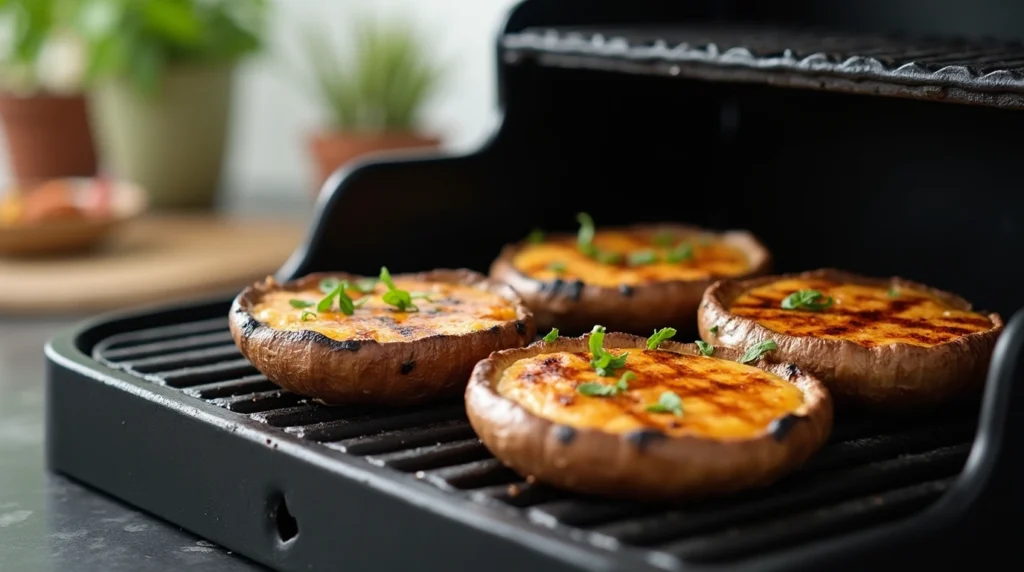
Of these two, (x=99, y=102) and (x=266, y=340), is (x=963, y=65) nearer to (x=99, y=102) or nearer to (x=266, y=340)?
(x=266, y=340)

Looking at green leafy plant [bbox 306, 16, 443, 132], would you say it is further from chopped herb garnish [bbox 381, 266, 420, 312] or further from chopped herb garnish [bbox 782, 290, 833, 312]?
chopped herb garnish [bbox 782, 290, 833, 312]

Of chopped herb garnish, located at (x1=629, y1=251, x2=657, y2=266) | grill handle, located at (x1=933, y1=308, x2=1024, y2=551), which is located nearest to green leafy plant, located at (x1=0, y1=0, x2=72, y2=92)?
chopped herb garnish, located at (x1=629, y1=251, x2=657, y2=266)

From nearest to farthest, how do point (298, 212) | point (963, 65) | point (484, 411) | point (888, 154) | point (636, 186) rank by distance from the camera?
point (484, 411) < point (963, 65) < point (888, 154) < point (636, 186) < point (298, 212)

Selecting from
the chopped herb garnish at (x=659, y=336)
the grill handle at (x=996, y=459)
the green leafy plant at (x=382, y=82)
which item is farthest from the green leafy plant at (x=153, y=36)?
the grill handle at (x=996, y=459)

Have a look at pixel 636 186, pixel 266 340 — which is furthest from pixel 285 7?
pixel 266 340

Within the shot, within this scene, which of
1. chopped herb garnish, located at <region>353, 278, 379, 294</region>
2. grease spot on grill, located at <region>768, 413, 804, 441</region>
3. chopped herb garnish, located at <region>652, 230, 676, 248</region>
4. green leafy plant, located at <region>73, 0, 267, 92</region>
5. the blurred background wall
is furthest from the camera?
the blurred background wall

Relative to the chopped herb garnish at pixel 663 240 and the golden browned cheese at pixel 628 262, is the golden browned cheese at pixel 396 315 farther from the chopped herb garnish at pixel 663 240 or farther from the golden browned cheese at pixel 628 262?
the chopped herb garnish at pixel 663 240
